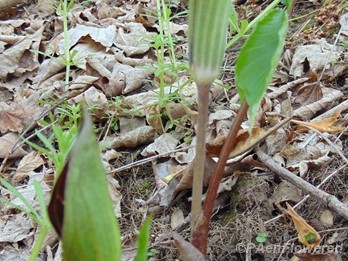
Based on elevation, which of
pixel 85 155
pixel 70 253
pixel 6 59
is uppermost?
pixel 85 155

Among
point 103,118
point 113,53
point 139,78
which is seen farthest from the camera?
point 113,53

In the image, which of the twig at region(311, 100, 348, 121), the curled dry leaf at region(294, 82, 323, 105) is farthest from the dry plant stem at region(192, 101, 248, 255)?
the curled dry leaf at region(294, 82, 323, 105)

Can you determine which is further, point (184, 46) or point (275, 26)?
point (184, 46)

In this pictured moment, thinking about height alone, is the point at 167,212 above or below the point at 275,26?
below

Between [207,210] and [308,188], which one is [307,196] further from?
[207,210]

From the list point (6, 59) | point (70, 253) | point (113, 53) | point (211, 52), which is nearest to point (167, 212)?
point (211, 52)

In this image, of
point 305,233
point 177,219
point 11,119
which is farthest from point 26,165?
point 305,233

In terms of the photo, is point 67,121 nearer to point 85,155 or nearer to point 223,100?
point 223,100
